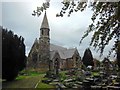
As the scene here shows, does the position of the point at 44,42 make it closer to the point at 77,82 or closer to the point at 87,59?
the point at 87,59

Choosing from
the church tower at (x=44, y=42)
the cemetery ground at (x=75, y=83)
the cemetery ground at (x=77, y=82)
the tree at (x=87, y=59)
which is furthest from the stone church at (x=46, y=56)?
the cemetery ground at (x=75, y=83)

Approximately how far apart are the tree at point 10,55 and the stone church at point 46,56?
67.3ft

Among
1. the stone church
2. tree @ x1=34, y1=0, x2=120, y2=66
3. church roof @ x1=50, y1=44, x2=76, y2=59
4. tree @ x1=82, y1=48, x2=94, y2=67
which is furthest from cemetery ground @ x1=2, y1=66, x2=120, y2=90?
church roof @ x1=50, y1=44, x2=76, y2=59

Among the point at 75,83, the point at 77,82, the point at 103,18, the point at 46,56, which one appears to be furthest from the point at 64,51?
the point at 103,18

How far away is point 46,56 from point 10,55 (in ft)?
87.0

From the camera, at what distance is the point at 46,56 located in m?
50.8

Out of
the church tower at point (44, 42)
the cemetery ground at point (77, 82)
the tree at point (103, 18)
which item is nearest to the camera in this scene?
the tree at point (103, 18)

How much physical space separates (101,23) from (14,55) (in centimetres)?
2274

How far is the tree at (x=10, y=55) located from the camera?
2370 centimetres

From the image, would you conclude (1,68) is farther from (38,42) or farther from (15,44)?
(38,42)

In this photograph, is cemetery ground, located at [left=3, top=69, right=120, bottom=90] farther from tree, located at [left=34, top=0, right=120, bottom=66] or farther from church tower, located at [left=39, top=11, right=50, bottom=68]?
church tower, located at [left=39, top=11, right=50, bottom=68]

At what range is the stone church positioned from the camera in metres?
48.4

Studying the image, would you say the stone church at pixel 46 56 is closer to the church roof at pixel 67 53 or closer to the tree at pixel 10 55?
the church roof at pixel 67 53

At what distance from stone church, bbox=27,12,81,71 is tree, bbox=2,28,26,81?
20510 mm
